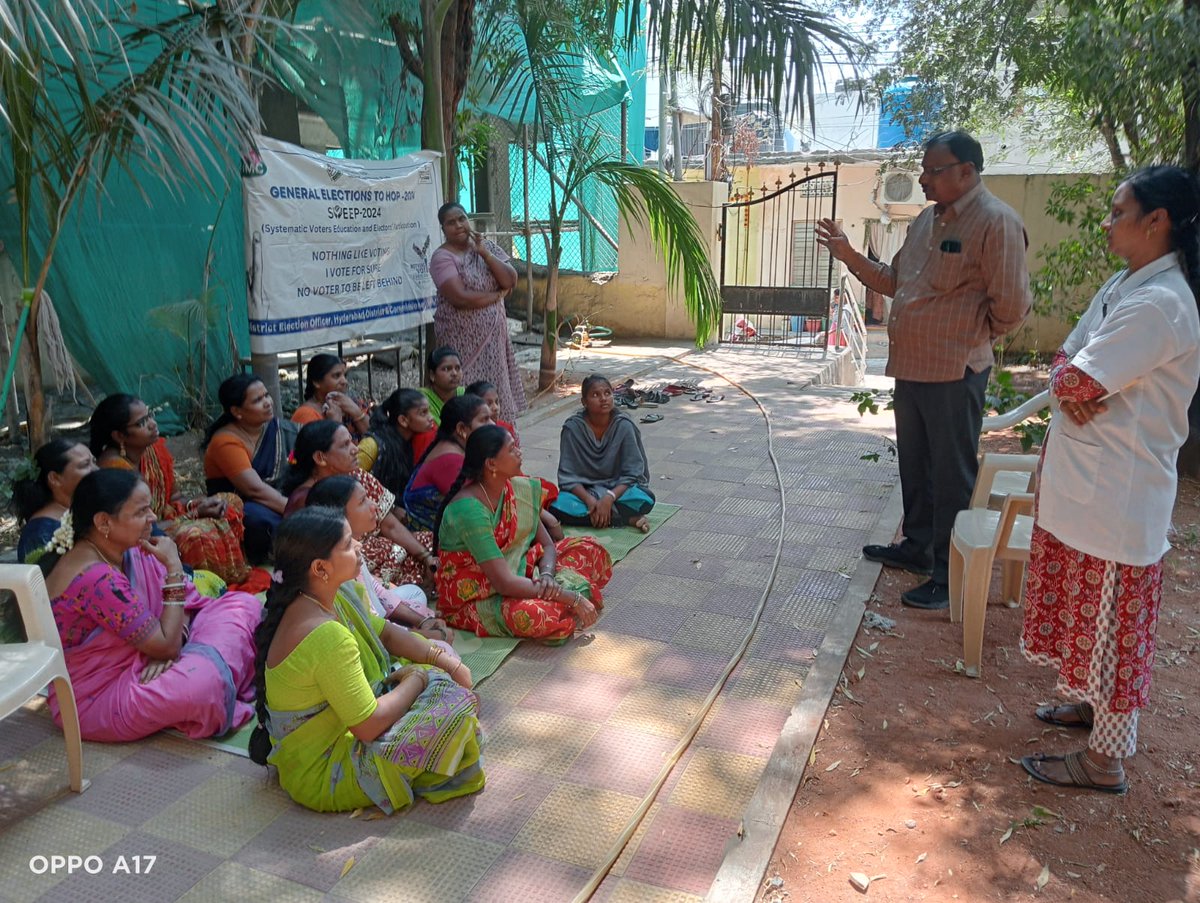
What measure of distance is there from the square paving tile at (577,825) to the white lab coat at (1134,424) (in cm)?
154

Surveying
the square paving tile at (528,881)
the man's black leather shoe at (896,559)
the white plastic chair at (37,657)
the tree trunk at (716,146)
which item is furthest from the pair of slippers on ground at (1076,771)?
the tree trunk at (716,146)

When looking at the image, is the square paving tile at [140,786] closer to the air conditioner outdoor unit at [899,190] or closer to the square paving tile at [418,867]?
the square paving tile at [418,867]

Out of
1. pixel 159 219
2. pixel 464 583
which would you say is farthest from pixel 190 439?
pixel 464 583

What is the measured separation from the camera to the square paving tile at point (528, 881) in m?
2.29

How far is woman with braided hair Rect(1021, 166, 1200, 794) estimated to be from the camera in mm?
2494

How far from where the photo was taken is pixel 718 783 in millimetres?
2781

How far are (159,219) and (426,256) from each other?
1710 mm

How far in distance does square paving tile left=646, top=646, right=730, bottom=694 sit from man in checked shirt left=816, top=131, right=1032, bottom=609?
1.06 meters

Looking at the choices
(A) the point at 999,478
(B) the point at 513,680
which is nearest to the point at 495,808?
(B) the point at 513,680

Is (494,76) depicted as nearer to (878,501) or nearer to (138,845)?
(878,501)

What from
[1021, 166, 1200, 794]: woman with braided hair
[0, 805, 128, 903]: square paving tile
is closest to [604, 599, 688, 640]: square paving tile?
[1021, 166, 1200, 794]: woman with braided hair

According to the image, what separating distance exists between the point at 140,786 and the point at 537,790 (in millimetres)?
1189

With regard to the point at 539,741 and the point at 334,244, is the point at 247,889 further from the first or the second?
the point at 334,244

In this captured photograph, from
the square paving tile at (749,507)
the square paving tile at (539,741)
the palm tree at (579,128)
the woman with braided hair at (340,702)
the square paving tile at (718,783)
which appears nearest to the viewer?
the woman with braided hair at (340,702)
